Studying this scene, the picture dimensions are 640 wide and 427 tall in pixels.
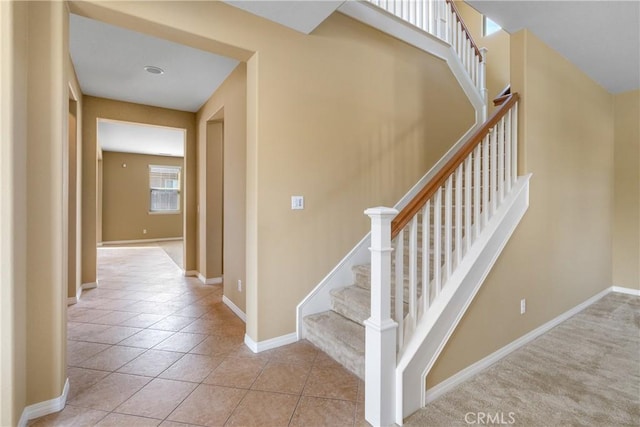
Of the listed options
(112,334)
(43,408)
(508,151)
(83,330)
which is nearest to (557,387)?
(508,151)

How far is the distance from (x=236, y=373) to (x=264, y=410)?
470 mm

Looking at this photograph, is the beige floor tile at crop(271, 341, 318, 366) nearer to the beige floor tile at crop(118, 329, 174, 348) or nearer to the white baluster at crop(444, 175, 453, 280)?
the beige floor tile at crop(118, 329, 174, 348)

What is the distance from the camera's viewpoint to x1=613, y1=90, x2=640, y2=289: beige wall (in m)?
3.88

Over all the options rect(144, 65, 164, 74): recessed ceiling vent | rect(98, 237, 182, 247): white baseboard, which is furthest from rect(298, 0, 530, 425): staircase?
rect(98, 237, 182, 247): white baseboard

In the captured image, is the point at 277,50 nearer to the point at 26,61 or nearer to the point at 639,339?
the point at 26,61

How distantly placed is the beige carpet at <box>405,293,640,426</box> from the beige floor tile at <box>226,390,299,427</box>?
2.22 ft

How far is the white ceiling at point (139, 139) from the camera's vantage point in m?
6.12

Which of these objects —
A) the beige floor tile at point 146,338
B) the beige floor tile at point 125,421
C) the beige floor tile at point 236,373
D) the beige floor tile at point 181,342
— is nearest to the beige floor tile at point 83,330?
the beige floor tile at point 146,338

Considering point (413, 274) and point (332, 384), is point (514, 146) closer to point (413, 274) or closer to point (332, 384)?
point (413, 274)

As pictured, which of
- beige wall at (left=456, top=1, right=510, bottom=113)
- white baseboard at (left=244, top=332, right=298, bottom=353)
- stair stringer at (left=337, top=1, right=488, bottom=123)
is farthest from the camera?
beige wall at (left=456, top=1, right=510, bottom=113)

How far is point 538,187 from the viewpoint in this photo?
2.65 meters

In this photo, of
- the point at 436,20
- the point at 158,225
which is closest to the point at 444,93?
the point at 436,20

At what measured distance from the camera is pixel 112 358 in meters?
2.36

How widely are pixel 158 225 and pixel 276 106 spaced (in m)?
8.54
